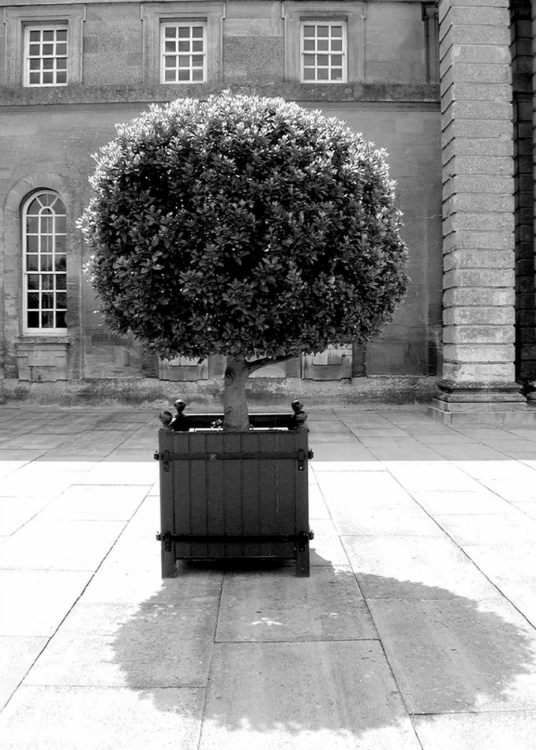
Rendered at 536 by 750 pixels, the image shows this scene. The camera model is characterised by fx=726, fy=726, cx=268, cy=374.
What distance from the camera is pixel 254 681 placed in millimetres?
3334

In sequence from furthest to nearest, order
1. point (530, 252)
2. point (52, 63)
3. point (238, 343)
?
1. point (52, 63)
2. point (530, 252)
3. point (238, 343)

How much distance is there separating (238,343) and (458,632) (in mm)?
2106

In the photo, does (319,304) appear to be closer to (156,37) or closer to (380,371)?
(380,371)

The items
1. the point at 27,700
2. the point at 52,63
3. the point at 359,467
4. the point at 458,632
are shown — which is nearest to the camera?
the point at 27,700

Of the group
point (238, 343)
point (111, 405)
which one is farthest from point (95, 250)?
point (111, 405)

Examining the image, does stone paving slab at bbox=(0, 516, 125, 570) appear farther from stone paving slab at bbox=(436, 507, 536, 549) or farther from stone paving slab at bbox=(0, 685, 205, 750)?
stone paving slab at bbox=(436, 507, 536, 549)

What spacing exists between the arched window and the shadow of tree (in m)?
12.7

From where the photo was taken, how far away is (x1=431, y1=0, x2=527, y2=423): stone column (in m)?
13.3

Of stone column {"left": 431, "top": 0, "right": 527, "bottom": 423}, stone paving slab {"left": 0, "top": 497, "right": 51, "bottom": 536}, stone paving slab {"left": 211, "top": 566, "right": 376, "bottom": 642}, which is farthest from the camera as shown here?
stone column {"left": 431, "top": 0, "right": 527, "bottom": 423}

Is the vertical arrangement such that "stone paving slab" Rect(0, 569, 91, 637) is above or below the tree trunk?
below

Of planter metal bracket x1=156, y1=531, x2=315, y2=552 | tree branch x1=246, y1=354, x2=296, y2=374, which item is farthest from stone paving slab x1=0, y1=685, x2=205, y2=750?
tree branch x1=246, y1=354, x2=296, y2=374

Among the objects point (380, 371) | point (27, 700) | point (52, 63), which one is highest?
point (52, 63)

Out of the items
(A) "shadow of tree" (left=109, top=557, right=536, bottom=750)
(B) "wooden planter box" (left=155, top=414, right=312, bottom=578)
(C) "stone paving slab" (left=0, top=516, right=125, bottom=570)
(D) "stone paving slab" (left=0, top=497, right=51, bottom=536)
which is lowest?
(A) "shadow of tree" (left=109, top=557, right=536, bottom=750)

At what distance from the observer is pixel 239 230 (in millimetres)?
4418
